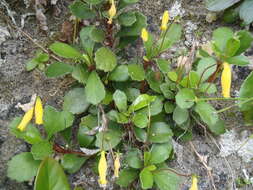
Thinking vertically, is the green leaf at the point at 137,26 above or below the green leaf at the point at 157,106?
above

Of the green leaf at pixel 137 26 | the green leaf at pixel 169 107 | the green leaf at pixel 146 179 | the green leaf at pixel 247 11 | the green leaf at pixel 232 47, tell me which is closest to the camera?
the green leaf at pixel 146 179

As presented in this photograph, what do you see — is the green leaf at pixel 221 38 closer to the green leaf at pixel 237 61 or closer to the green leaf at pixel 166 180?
the green leaf at pixel 237 61

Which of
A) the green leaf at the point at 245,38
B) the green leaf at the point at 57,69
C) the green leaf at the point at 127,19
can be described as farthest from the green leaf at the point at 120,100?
the green leaf at the point at 245,38

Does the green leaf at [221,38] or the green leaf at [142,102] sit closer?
the green leaf at [142,102]

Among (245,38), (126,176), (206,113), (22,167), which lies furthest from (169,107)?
(22,167)

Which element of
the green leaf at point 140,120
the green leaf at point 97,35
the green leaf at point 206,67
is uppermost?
the green leaf at point 97,35

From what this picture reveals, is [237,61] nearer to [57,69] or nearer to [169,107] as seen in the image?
[169,107]

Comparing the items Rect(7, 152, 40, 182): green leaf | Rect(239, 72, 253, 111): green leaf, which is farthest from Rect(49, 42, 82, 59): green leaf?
Rect(239, 72, 253, 111): green leaf
